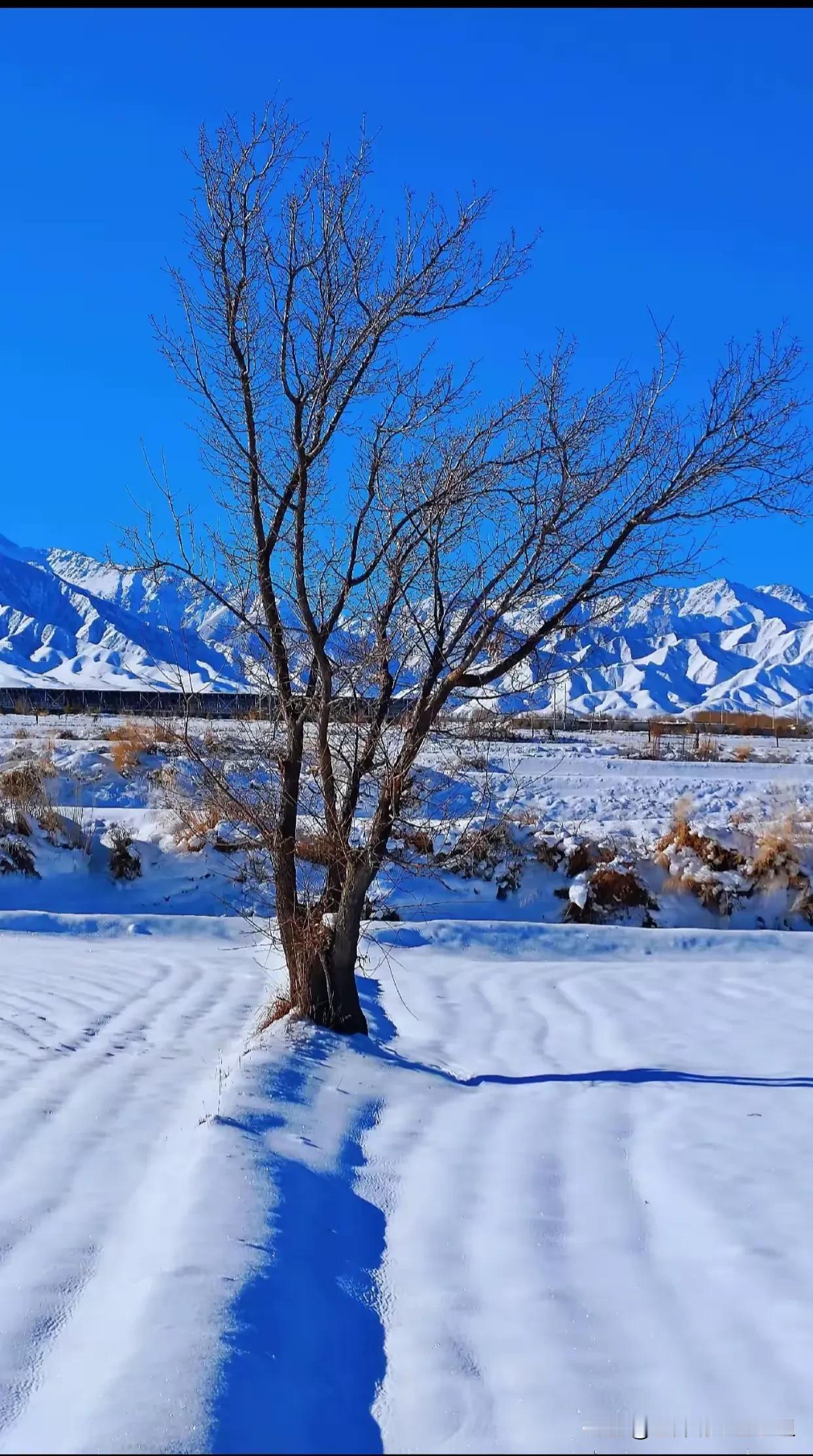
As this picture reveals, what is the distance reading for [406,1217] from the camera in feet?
13.7

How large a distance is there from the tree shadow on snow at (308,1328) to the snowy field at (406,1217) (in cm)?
1

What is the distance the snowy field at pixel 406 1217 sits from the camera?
2793mm

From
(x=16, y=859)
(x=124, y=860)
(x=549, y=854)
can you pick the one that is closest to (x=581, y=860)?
(x=549, y=854)

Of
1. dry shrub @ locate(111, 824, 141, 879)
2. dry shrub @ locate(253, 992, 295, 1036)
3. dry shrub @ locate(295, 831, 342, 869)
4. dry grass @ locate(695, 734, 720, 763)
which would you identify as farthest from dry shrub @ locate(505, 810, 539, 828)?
dry grass @ locate(695, 734, 720, 763)

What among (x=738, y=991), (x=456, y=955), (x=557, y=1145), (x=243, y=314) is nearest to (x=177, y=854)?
(x=456, y=955)

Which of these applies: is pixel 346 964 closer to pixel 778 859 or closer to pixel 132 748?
pixel 778 859

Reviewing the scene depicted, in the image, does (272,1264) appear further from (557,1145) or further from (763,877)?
Answer: (763,877)

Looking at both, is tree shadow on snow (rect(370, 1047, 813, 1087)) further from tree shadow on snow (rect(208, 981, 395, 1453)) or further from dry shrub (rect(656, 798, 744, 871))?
dry shrub (rect(656, 798, 744, 871))

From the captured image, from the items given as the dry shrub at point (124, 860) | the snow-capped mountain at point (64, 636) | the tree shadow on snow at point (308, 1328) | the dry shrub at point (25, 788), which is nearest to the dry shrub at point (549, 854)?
the dry shrub at point (124, 860)

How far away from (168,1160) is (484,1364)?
1.82m

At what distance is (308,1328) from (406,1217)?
1.01m

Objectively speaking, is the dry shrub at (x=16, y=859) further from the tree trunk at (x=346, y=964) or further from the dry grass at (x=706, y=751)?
the dry grass at (x=706, y=751)

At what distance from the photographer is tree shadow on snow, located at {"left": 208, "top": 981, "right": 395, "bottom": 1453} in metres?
2.66

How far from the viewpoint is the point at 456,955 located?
36.4ft
